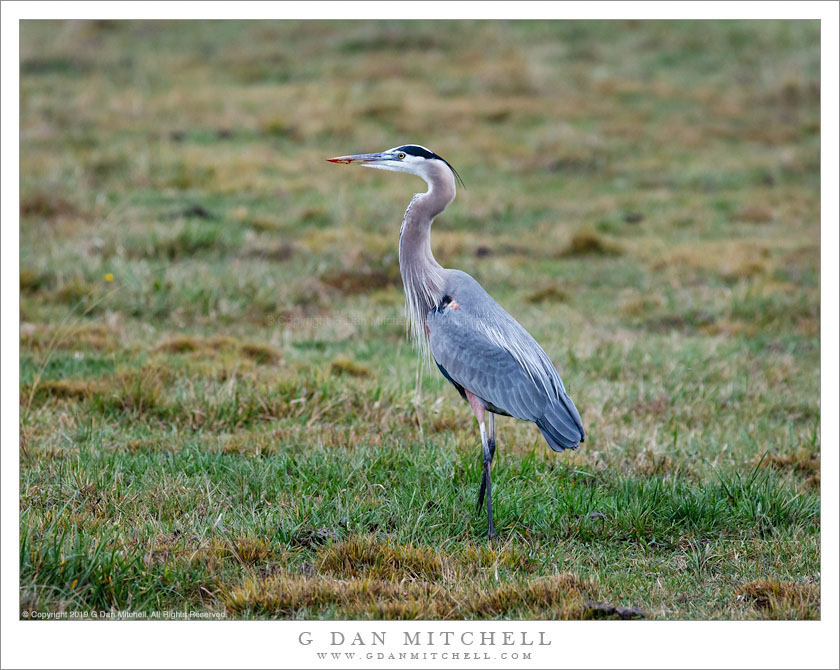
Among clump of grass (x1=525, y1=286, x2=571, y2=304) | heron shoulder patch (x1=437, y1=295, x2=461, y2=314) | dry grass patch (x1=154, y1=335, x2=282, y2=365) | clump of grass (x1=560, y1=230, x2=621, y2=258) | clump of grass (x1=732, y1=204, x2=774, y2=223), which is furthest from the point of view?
clump of grass (x1=732, y1=204, x2=774, y2=223)

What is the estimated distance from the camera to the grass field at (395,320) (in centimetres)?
438

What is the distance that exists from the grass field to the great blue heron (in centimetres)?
50

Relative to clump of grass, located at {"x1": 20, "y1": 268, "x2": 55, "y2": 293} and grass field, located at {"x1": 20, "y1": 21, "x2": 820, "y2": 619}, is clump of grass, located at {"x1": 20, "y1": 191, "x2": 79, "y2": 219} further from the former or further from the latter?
clump of grass, located at {"x1": 20, "y1": 268, "x2": 55, "y2": 293}

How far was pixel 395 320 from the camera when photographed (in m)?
8.44

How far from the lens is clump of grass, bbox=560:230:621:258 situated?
10.4m

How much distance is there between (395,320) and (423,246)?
3456mm

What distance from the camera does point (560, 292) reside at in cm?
914

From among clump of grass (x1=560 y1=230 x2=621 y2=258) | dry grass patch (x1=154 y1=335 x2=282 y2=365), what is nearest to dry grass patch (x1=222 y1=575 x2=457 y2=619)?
dry grass patch (x1=154 y1=335 x2=282 y2=365)

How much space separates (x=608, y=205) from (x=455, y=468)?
7555 millimetres

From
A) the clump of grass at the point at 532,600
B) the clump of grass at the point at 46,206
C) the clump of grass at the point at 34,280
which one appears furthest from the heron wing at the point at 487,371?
the clump of grass at the point at 46,206

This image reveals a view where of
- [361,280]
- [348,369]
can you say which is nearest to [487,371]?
[348,369]

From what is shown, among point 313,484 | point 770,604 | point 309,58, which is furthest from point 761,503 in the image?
point 309,58

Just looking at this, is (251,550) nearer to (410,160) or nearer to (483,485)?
(483,485)

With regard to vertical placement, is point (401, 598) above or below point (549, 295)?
below
